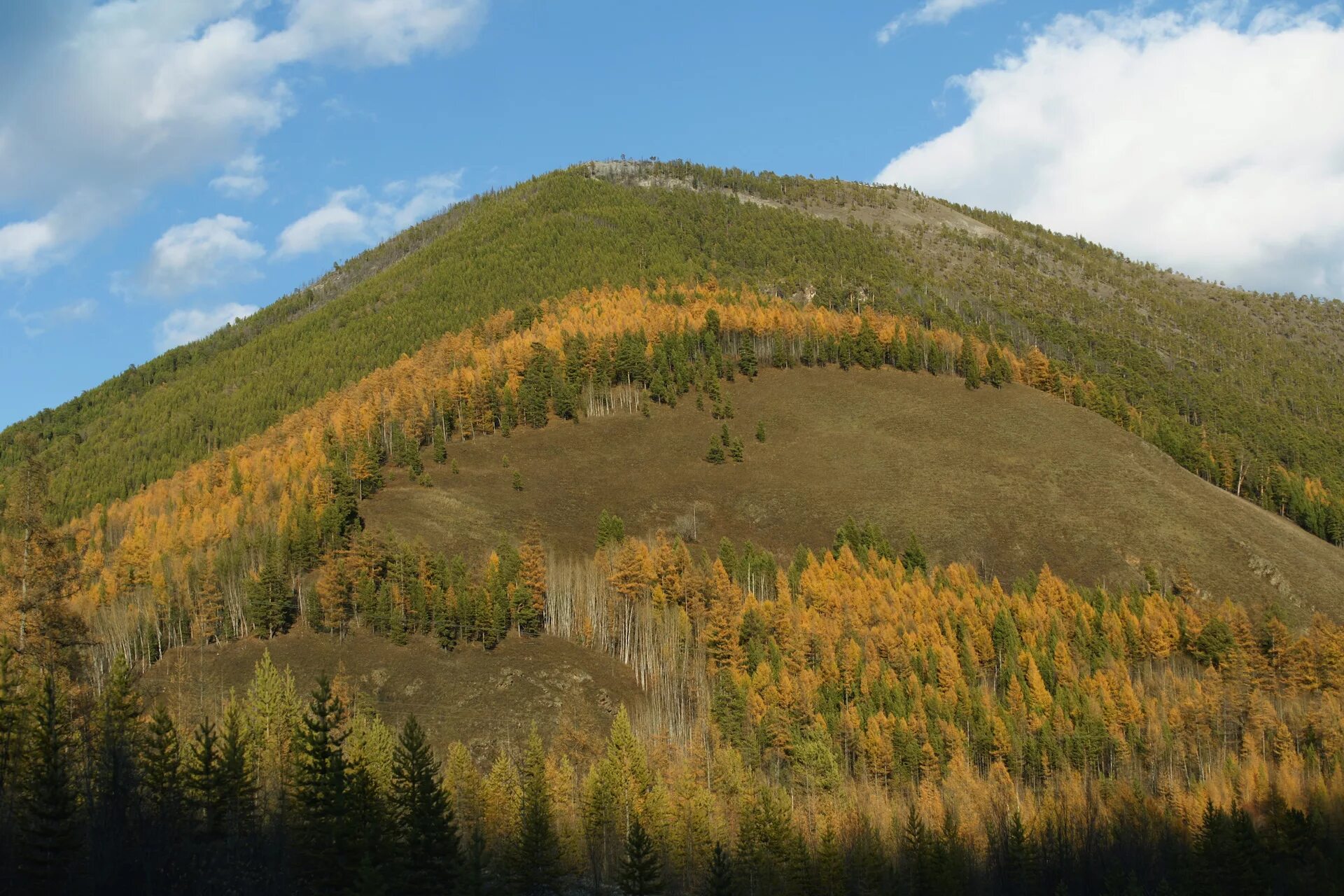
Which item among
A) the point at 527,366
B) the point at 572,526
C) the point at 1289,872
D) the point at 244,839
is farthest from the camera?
the point at 527,366

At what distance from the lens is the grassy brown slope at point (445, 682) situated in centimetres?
9675

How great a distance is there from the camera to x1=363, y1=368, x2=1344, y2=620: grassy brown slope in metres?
137

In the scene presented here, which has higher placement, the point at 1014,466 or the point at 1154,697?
the point at 1014,466

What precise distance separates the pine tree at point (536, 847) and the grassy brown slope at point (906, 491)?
5622cm

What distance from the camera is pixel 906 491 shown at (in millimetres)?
155250

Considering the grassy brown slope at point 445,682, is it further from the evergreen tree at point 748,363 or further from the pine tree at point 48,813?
the evergreen tree at point 748,363

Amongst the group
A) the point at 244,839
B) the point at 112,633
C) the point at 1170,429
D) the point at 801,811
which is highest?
the point at 1170,429

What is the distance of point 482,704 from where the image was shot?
10044cm

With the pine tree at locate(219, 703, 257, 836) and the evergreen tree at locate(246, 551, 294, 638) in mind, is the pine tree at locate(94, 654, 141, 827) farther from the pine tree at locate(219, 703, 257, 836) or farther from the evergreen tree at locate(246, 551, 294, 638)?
the evergreen tree at locate(246, 551, 294, 638)

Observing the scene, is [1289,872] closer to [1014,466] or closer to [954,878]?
[954,878]

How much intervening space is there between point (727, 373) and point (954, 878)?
126m

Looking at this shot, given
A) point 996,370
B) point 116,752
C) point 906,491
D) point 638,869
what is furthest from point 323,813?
point 996,370

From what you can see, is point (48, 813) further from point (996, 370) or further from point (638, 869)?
point (996, 370)

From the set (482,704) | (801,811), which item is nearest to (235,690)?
(482,704)
